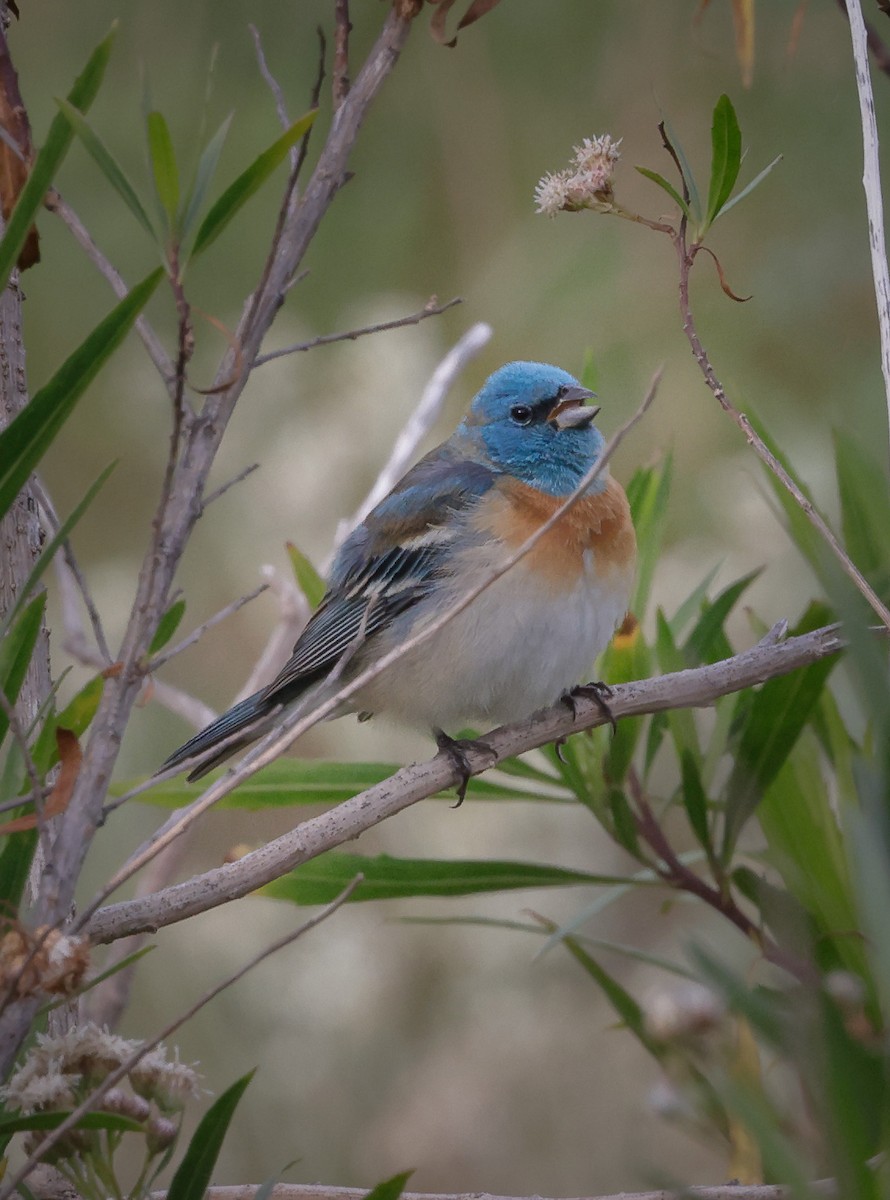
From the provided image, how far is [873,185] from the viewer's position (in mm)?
1287

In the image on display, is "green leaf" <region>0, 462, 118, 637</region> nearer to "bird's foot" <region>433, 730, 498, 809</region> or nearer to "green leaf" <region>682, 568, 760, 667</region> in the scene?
"bird's foot" <region>433, 730, 498, 809</region>

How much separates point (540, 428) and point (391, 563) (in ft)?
1.16

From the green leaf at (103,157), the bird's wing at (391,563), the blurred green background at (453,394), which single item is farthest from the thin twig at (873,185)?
the blurred green background at (453,394)

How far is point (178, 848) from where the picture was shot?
1.94m

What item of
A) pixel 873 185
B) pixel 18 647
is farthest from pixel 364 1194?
pixel 873 185

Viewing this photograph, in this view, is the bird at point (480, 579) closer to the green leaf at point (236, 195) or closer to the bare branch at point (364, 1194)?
the bare branch at point (364, 1194)

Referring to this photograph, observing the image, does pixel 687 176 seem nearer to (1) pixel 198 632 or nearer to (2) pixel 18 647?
(1) pixel 198 632

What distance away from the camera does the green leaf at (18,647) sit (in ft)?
3.50

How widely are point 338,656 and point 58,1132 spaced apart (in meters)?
1.32

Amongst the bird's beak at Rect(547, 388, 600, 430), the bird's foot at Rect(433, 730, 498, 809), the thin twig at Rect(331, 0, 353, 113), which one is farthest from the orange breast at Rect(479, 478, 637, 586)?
the thin twig at Rect(331, 0, 353, 113)

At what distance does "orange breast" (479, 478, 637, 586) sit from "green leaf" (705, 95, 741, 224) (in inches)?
25.2

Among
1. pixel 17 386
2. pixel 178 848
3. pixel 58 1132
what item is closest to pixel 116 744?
pixel 58 1132

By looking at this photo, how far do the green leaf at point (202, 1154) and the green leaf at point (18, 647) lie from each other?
35cm

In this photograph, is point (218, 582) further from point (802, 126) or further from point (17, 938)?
point (17, 938)
